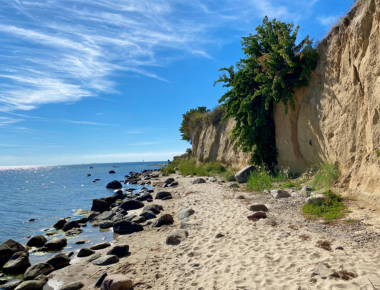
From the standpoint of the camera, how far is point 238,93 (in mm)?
14680

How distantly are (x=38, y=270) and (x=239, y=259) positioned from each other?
15.8 feet

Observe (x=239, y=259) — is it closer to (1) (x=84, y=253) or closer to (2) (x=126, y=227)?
(1) (x=84, y=253)

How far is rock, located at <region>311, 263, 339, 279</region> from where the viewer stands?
3.57 m

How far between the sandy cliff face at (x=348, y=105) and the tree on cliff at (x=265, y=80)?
2.61 feet

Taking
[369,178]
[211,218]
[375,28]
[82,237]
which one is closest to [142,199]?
[82,237]

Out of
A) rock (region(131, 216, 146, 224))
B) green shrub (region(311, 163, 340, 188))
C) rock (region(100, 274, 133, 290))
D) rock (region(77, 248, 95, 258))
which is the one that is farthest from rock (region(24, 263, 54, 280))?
green shrub (region(311, 163, 340, 188))

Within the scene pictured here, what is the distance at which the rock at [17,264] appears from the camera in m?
6.21

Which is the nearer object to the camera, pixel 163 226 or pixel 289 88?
pixel 163 226

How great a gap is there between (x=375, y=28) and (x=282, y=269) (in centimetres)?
774

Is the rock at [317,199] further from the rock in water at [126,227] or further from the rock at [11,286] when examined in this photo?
the rock at [11,286]

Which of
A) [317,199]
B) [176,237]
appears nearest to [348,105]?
[317,199]

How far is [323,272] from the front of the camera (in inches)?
143

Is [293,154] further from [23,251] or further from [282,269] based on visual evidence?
[23,251]

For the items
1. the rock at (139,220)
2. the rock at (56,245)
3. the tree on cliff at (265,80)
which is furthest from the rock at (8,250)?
the tree on cliff at (265,80)
